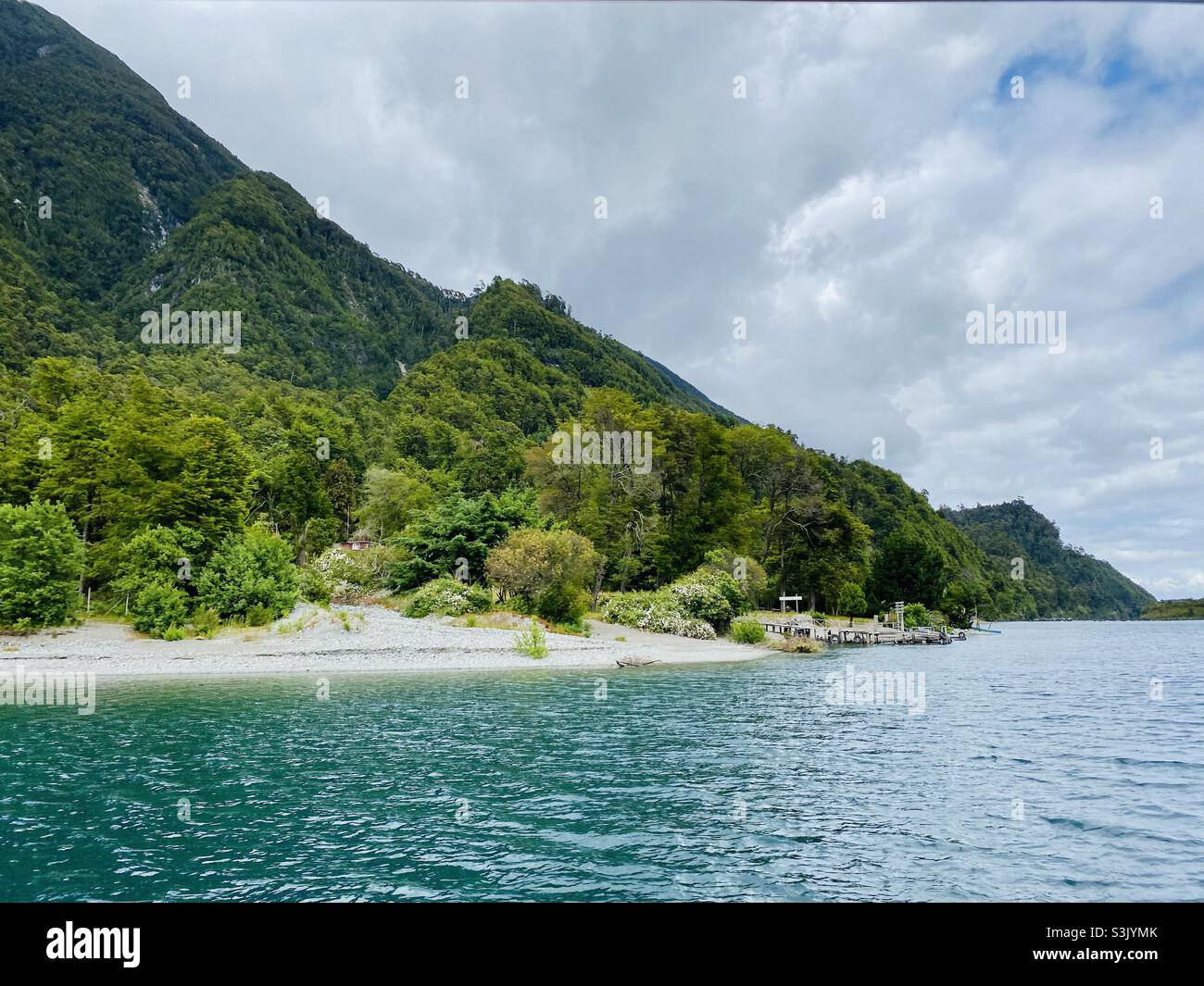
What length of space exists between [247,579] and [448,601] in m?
12.1

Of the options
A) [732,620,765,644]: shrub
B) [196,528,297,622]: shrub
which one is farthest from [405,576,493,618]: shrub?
[732,620,765,644]: shrub

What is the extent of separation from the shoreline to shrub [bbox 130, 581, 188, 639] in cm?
67

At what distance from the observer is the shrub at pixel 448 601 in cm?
4359

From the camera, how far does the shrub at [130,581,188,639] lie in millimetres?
34750

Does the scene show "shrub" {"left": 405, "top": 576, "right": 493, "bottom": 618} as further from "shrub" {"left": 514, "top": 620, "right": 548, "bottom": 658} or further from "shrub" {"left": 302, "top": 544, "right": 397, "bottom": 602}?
"shrub" {"left": 302, "top": 544, "right": 397, "bottom": 602}

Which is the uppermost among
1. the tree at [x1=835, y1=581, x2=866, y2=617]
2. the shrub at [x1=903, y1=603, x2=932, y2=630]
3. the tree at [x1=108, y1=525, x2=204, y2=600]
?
the tree at [x1=108, y1=525, x2=204, y2=600]

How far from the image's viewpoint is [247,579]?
37688mm

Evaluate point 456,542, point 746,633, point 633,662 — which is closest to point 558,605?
point 456,542

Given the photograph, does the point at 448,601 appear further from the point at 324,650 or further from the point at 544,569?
the point at 324,650

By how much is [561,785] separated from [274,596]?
104ft

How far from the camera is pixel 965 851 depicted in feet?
32.0

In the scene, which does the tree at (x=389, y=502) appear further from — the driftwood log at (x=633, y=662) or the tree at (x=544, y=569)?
the driftwood log at (x=633, y=662)
